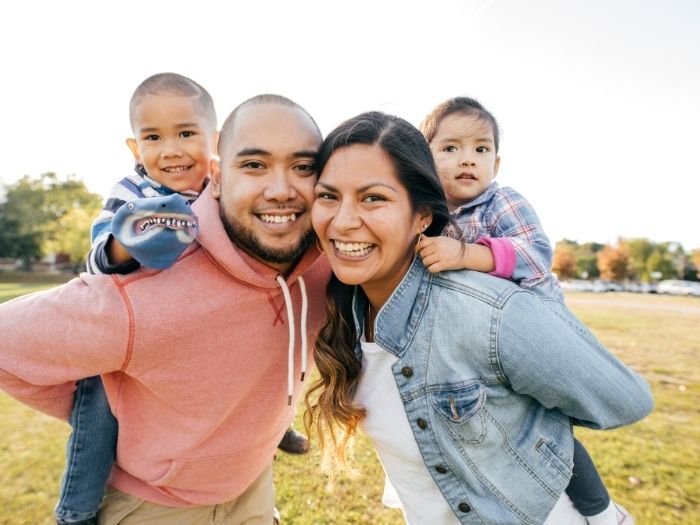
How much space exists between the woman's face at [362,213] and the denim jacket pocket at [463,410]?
67 centimetres

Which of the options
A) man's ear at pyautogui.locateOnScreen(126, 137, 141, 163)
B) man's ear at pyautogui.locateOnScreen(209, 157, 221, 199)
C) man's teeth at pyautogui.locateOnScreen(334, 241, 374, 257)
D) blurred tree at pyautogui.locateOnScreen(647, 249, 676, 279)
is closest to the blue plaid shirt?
man's teeth at pyautogui.locateOnScreen(334, 241, 374, 257)

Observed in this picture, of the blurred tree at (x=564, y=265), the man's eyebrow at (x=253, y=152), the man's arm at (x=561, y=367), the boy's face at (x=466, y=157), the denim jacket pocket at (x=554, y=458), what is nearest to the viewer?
the man's arm at (x=561, y=367)

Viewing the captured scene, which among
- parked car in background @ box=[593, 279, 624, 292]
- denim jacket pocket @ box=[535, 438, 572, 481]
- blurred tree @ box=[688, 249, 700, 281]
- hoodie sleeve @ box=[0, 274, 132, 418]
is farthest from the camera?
blurred tree @ box=[688, 249, 700, 281]

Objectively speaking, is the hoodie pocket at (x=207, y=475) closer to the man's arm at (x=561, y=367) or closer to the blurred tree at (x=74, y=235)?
the man's arm at (x=561, y=367)

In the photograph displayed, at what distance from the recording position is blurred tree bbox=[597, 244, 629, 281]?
223 ft

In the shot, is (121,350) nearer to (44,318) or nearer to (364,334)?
(44,318)

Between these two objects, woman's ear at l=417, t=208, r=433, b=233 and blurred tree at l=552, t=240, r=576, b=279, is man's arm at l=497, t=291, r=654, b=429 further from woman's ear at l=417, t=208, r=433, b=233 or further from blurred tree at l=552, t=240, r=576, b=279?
blurred tree at l=552, t=240, r=576, b=279

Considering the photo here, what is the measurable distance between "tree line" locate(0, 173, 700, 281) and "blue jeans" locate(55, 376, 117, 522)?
48314 mm

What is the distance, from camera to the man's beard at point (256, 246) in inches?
86.4

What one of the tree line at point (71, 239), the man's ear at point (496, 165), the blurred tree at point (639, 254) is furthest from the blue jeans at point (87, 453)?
the blurred tree at point (639, 254)

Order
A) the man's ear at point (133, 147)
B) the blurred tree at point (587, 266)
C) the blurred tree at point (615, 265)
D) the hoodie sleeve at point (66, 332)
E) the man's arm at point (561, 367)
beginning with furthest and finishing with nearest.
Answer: the blurred tree at point (587, 266) → the blurred tree at point (615, 265) → the man's ear at point (133, 147) → the hoodie sleeve at point (66, 332) → the man's arm at point (561, 367)

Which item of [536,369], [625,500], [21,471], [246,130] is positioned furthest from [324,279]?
[21,471]

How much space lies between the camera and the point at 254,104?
7.40ft

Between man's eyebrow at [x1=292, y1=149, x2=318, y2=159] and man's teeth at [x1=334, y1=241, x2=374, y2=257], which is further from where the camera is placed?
man's eyebrow at [x1=292, y1=149, x2=318, y2=159]
